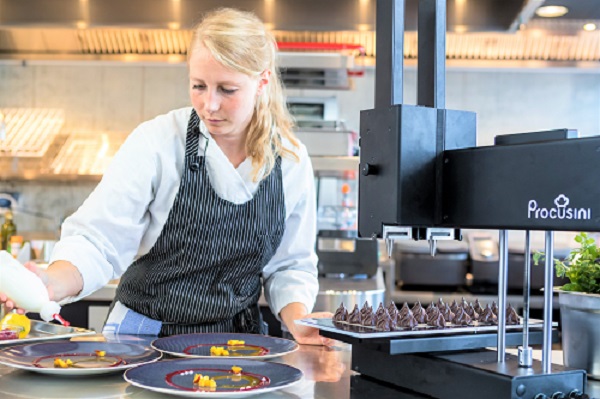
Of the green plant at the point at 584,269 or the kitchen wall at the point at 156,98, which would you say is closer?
the green plant at the point at 584,269

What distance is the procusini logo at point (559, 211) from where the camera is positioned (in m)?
1.03

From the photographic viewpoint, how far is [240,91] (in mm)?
1879

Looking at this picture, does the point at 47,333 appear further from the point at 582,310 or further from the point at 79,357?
the point at 582,310

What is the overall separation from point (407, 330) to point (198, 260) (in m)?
0.78

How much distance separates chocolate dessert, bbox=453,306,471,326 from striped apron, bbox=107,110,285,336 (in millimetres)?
717

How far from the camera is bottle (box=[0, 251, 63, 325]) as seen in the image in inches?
48.7

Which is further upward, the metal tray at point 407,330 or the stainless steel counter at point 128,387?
the metal tray at point 407,330

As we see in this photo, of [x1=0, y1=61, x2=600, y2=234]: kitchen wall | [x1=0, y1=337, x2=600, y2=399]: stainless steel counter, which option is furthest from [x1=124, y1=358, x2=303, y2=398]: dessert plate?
[x1=0, y1=61, x2=600, y2=234]: kitchen wall

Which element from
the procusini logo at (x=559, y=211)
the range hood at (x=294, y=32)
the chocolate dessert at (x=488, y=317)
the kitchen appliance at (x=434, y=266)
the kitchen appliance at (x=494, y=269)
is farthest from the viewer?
the kitchen appliance at (x=434, y=266)

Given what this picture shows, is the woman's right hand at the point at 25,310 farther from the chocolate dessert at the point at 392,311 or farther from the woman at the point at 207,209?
the chocolate dessert at the point at 392,311

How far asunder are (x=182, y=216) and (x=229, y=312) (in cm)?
27

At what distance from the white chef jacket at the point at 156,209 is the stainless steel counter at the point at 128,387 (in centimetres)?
41

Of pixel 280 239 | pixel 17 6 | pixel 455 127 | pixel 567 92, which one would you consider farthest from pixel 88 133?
pixel 455 127

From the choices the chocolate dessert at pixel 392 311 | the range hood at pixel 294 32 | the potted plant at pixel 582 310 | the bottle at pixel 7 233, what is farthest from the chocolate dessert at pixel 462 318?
the bottle at pixel 7 233
